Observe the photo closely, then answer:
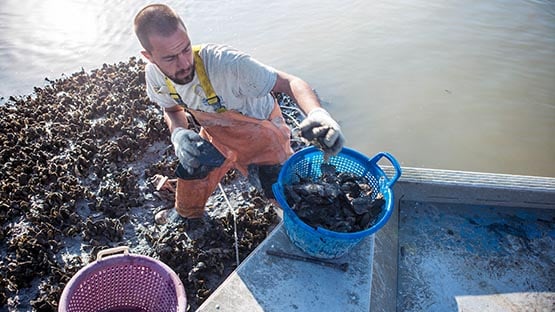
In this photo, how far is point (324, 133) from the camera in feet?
7.44

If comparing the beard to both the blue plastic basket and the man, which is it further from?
the blue plastic basket

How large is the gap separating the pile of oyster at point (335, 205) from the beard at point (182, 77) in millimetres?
1109

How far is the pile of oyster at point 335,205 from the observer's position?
7.77 ft

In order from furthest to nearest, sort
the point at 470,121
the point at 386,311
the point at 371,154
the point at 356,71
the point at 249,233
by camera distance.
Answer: the point at 356,71, the point at 470,121, the point at 371,154, the point at 249,233, the point at 386,311

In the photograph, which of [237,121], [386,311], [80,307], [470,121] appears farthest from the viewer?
[470,121]

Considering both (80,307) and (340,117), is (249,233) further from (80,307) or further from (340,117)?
(340,117)

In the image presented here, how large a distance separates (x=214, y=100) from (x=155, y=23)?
0.68 metres

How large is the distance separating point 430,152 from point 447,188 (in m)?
1.72

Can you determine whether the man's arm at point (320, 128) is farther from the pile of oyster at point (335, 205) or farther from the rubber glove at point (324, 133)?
the pile of oyster at point (335, 205)

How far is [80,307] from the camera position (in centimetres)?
225

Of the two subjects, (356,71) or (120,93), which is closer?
(120,93)

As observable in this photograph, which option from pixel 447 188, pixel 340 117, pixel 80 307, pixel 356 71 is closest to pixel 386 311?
pixel 447 188

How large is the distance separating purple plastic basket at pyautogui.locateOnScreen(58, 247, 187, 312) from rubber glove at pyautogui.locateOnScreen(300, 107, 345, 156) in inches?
45.8

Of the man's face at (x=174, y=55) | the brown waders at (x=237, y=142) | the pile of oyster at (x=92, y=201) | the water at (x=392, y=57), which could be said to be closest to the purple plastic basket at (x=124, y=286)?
the pile of oyster at (x=92, y=201)
